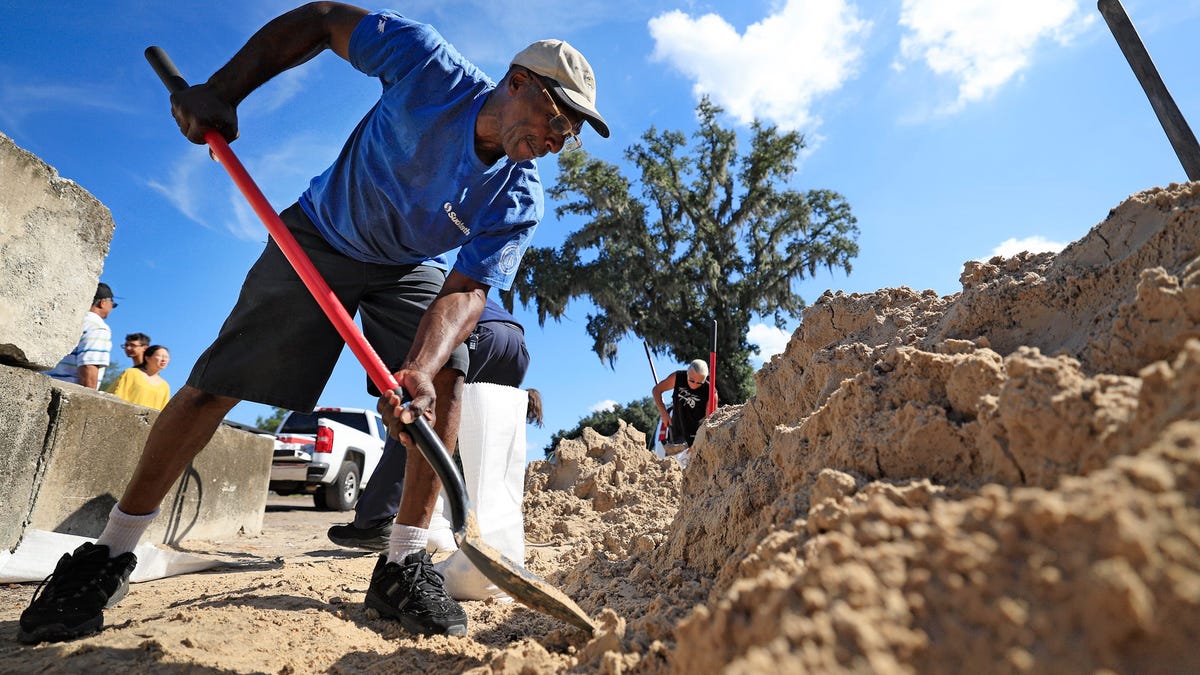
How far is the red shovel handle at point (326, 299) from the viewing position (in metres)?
1.86

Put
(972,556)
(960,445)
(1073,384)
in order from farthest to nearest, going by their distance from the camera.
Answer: (960,445), (1073,384), (972,556)

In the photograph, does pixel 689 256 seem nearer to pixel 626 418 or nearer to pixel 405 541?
pixel 626 418

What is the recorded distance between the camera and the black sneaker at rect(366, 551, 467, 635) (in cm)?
201

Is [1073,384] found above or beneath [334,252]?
beneath

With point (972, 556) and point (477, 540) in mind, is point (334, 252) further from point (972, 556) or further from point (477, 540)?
point (972, 556)

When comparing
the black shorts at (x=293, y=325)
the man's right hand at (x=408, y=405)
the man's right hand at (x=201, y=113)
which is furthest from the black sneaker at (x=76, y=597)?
the man's right hand at (x=201, y=113)

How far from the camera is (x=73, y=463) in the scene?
3.20 m

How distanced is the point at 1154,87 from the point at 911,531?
5.50m

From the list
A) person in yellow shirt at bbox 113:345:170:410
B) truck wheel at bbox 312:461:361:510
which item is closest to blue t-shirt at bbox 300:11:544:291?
person in yellow shirt at bbox 113:345:170:410

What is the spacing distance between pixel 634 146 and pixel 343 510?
1585 centimetres

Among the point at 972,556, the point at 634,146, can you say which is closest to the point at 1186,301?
the point at 972,556

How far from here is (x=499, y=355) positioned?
10.4 ft

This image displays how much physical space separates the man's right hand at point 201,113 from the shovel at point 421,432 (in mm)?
30

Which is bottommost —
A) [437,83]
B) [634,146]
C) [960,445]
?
[960,445]
